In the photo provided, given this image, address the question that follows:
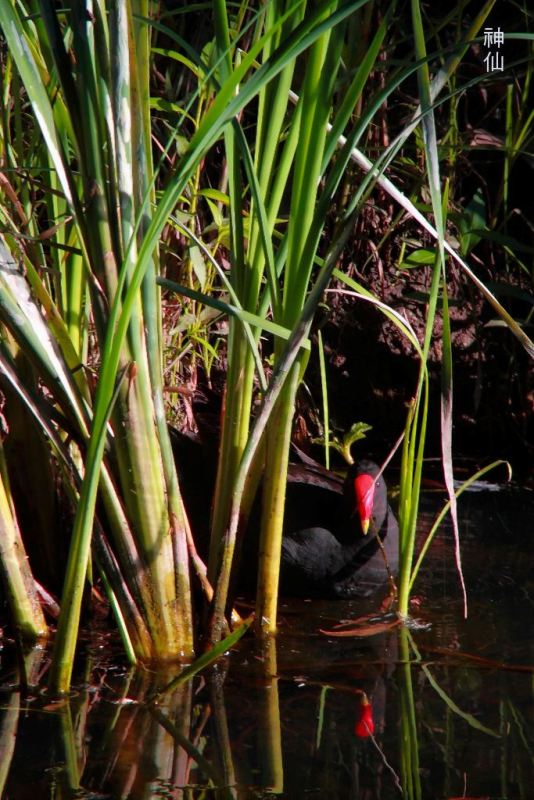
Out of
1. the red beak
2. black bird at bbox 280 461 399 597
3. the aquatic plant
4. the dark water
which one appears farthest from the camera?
the red beak

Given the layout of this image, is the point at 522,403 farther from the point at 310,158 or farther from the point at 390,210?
the point at 310,158

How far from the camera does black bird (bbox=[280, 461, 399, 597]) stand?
209cm

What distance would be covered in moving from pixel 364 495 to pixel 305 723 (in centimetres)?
100

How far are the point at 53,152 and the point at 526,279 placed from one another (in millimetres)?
2147

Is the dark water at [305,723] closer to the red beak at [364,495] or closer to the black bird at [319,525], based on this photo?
the black bird at [319,525]

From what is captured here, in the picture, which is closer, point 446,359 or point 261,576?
point 446,359

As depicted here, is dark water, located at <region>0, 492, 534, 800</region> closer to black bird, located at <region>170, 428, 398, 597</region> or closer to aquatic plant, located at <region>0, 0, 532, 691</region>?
aquatic plant, located at <region>0, 0, 532, 691</region>

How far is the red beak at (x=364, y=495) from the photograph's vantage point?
2225mm

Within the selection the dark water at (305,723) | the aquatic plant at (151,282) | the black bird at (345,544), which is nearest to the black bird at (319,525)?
the black bird at (345,544)

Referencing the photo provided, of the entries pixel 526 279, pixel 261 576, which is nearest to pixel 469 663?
pixel 261 576

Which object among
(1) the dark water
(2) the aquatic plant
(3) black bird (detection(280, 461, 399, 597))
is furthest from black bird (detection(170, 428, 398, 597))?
(2) the aquatic plant

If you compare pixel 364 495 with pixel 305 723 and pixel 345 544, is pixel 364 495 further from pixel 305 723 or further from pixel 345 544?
pixel 305 723

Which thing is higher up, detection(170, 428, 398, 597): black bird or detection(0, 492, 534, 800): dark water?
detection(170, 428, 398, 597): black bird

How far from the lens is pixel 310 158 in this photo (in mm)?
1417
